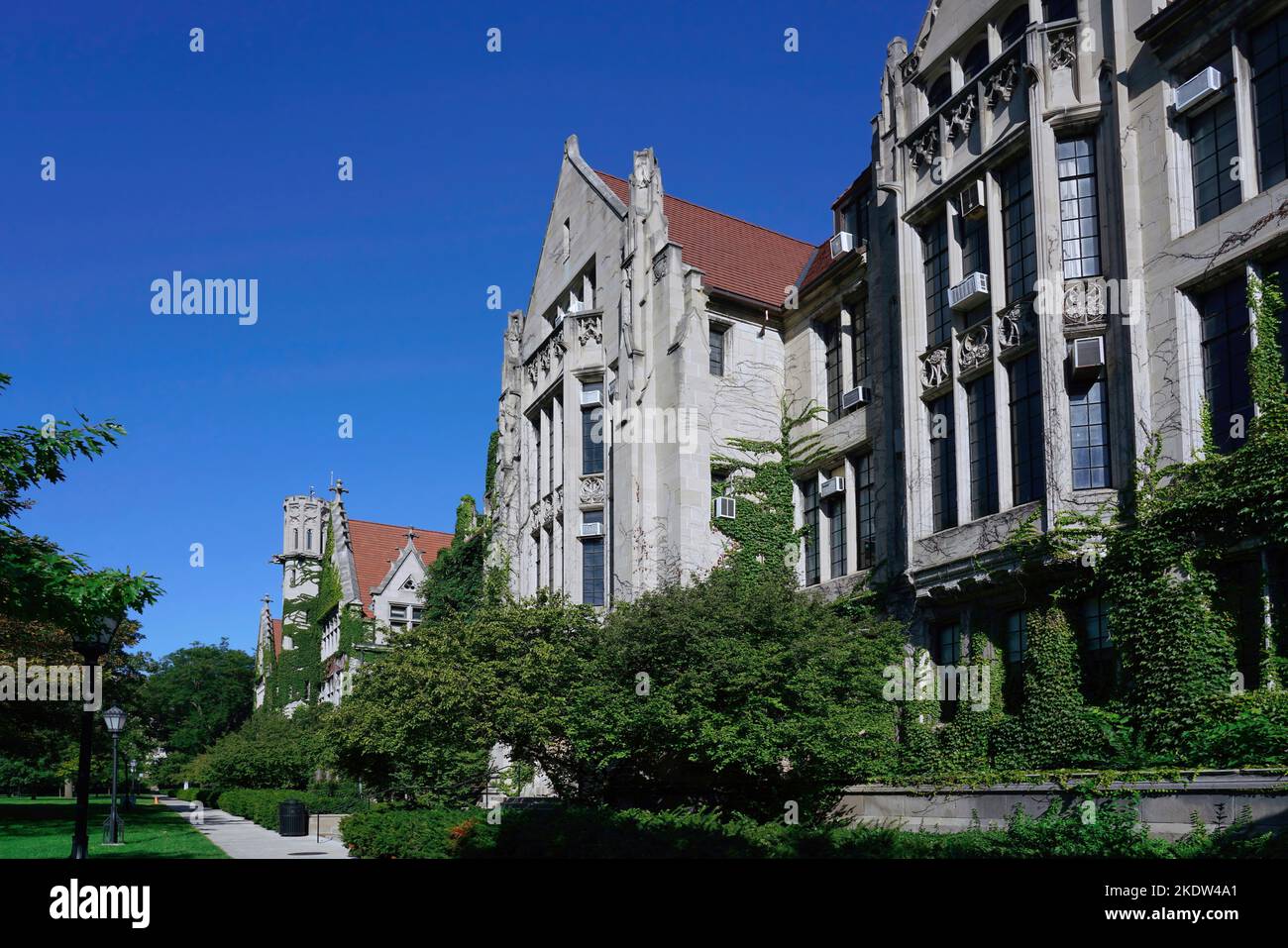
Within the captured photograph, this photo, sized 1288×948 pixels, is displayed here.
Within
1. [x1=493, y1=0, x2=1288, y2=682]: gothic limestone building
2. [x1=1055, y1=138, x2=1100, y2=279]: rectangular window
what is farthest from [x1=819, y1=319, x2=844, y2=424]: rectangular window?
[x1=1055, y1=138, x2=1100, y2=279]: rectangular window

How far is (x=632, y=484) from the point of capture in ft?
104

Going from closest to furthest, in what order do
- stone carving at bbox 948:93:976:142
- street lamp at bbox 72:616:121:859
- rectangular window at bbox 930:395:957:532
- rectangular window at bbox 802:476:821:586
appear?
1. street lamp at bbox 72:616:121:859
2. rectangular window at bbox 930:395:957:532
3. stone carving at bbox 948:93:976:142
4. rectangular window at bbox 802:476:821:586

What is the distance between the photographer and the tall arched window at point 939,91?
25141 mm

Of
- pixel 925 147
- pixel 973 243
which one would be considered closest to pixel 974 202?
pixel 973 243

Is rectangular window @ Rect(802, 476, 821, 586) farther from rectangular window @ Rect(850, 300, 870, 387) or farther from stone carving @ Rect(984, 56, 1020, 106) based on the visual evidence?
stone carving @ Rect(984, 56, 1020, 106)

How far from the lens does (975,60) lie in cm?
2464

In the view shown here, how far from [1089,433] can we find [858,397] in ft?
26.7

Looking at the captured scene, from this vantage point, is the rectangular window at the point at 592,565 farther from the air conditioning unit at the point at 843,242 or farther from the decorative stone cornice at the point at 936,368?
the decorative stone cornice at the point at 936,368

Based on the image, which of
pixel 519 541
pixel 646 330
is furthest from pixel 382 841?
pixel 519 541

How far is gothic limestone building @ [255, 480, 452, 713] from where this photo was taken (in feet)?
220

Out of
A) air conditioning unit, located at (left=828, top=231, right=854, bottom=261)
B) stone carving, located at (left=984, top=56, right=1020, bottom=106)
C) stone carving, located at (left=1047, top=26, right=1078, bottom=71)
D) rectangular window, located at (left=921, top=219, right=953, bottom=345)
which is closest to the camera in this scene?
stone carving, located at (left=1047, top=26, right=1078, bottom=71)

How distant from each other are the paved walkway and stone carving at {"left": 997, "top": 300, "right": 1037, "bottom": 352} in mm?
16829

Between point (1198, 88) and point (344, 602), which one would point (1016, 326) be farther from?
point (344, 602)

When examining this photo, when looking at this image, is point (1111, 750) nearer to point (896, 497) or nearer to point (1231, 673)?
point (1231, 673)
